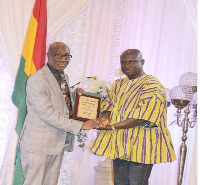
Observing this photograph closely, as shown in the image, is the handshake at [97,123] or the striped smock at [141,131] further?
the handshake at [97,123]

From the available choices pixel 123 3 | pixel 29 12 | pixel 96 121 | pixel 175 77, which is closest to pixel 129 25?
pixel 123 3

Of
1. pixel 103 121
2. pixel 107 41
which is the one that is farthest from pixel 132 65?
pixel 107 41

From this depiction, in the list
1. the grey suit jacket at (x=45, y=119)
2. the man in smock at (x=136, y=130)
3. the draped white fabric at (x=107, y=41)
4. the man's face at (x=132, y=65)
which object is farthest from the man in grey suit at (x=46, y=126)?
the draped white fabric at (x=107, y=41)

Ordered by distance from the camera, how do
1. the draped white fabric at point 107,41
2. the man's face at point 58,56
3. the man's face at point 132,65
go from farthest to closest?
the draped white fabric at point 107,41, the man's face at point 58,56, the man's face at point 132,65

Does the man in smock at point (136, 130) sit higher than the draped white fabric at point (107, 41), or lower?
lower

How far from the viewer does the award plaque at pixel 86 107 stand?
3.25 metres

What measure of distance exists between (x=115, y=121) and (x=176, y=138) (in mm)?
1577

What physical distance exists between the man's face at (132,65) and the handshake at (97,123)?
0.40m

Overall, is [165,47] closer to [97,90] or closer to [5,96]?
[97,90]

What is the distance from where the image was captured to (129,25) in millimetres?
4773

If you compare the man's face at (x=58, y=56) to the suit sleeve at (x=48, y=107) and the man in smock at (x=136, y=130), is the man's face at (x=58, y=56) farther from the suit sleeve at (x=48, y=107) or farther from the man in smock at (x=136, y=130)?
the man in smock at (x=136, y=130)

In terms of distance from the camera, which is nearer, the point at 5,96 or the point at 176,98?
the point at 176,98

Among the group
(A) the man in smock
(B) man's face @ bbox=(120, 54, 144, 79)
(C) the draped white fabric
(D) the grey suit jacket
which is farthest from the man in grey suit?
(C) the draped white fabric

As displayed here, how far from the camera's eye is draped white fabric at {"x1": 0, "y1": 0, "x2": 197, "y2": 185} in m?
4.31
